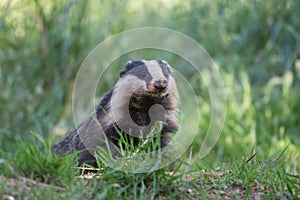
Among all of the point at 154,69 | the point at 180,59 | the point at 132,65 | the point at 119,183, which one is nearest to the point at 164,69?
the point at 154,69

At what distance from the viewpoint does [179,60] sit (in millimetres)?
8336

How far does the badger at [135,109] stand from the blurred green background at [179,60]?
210cm

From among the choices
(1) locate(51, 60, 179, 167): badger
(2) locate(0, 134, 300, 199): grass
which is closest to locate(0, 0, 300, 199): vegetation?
(1) locate(51, 60, 179, 167): badger

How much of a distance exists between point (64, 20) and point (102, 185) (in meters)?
4.40

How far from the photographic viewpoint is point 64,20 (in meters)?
7.49

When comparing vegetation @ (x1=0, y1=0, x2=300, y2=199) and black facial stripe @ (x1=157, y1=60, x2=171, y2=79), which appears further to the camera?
vegetation @ (x1=0, y1=0, x2=300, y2=199)

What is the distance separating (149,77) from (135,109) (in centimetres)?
29

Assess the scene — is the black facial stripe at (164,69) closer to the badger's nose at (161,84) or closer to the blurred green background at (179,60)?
the badger's nose at (161,84)

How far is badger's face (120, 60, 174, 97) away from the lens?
14.5 ft

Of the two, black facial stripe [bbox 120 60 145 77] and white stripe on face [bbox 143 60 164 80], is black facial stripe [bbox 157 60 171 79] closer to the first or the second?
white stripe on face [bbox 143 60 164 80]

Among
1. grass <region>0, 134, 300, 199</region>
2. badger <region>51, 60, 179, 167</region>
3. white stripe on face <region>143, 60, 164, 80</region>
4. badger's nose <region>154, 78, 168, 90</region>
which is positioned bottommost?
grass <region>0, 134, 300, 199</region>

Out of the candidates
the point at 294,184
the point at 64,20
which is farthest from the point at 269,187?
the point at 64,20

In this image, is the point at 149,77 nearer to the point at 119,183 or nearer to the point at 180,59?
the point at 119,183

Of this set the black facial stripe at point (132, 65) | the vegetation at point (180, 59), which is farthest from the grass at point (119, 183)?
the vegetation at point (180, 59)
